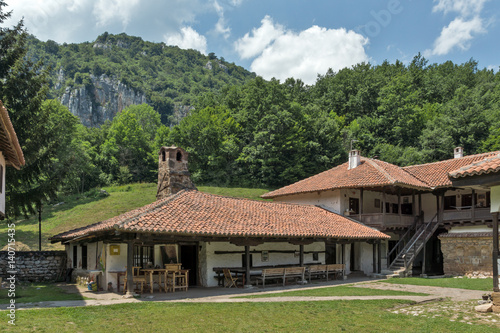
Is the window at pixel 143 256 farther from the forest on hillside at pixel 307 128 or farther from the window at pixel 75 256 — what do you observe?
the forest on hillside at pixel 307 128

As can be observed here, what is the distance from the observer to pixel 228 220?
1698cm

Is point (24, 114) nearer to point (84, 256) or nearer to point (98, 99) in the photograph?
Answer: point (84, 256)

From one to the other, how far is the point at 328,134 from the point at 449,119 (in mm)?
13858

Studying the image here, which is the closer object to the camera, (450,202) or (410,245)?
(410,245)

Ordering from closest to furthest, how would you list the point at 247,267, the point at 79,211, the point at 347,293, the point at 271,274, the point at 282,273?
the point at 347,293 → the point at 247,267 → the point at 271,274 → the point at 282,273 → the point at 79,211

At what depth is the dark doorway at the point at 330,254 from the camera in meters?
23.2

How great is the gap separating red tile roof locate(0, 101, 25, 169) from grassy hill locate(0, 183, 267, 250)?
597 inches

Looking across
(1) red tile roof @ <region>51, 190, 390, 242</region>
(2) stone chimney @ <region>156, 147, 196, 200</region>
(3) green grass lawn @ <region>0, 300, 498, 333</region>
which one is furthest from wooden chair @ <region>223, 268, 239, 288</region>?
(2) stone chimney @ <region>156, 147, 196, 200</region>

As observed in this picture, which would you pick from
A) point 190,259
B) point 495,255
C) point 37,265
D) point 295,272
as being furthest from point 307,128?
point 495,255

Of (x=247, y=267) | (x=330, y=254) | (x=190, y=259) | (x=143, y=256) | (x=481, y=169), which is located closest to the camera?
(x=481, y=169)

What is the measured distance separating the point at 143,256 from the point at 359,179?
13.6 m

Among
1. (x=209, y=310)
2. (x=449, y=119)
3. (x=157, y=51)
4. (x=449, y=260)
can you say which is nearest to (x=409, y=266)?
(x=449, y=260)

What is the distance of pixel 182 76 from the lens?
14925 cm

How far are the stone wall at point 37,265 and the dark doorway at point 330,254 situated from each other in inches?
545
